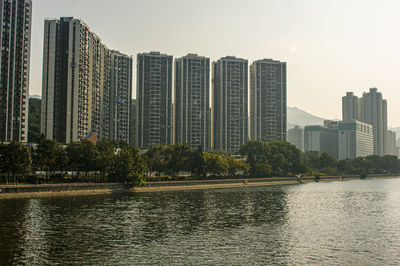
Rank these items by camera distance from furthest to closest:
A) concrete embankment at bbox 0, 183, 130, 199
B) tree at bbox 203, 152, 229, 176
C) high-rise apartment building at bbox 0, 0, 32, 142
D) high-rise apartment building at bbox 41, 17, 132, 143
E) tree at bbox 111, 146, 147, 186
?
high-rise apartment building at bbox 41, 17, 132, 143
tree at bbox 203, 152, 229, 176
high-rise apartment building at bbox 0, 0, 32, 142
tree at bbox 111, 146, 147, 186
concrete embankment at bbox 0, 183, 130, 199

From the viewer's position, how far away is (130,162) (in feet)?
326

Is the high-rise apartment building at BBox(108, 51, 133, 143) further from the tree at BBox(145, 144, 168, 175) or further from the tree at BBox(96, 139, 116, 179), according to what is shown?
the tree at BBox(96, 139, 116, 179)

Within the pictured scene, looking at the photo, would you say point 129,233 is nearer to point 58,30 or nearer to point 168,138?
point 58,30

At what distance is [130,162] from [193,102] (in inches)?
3941

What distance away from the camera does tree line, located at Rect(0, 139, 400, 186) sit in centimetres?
8581

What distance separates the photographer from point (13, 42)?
11831 centimetres

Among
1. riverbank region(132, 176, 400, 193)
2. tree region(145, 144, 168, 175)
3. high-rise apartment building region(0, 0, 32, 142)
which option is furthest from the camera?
tree region(145, 144, 168, 175)

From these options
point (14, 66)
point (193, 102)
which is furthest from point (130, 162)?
point (193, 102)

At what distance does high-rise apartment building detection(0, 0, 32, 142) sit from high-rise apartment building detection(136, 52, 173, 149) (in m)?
71.0

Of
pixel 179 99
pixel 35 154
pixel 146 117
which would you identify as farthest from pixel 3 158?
pixel 179 99

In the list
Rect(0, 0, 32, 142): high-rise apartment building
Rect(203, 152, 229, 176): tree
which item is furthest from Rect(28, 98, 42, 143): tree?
Rect(203, 152, 229, 176): tree

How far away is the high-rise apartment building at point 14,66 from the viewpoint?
382ft

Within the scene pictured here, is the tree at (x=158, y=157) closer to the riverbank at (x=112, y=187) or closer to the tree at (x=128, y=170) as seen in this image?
the riverbank at (x=112, y=187)

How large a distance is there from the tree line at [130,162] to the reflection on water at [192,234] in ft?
54.3
